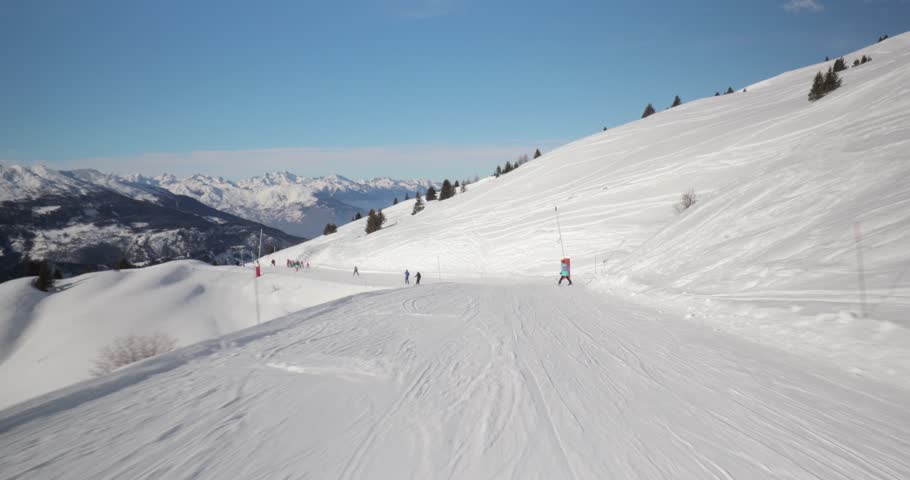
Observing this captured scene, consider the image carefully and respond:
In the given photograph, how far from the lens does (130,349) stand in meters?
29.8

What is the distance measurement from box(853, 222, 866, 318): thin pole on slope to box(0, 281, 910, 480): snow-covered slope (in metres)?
1.56

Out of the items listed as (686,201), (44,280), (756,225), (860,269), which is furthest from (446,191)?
(860,269)

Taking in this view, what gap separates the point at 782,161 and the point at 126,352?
47494mm

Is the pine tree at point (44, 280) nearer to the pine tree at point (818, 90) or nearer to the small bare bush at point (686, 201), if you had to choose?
the small bare bush at point (686, 201)

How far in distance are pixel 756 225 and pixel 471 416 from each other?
38.8ft

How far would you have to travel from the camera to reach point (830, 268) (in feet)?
22.1

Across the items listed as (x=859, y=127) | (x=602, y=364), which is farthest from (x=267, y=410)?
(x=859, y=127)

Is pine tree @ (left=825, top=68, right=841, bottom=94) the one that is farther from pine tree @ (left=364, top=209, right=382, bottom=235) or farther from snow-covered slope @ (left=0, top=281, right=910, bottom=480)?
pine tree @ (left=364, top=209, right=382, bottom=235)

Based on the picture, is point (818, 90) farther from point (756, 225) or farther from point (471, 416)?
point (471, 416)

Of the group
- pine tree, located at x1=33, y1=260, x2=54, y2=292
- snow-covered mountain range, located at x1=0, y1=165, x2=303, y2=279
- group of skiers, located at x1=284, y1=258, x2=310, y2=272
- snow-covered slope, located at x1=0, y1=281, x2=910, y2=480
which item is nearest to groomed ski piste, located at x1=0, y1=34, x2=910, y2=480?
snow-covered slope, located at x1=0, y1=281, x2=910, y2=480

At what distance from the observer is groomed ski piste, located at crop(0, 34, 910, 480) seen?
116 inches

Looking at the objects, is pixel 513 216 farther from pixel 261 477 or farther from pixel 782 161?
pixel 261 477

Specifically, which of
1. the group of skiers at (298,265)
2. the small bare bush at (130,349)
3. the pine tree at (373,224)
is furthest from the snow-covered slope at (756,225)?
the pine tree at (373,224)

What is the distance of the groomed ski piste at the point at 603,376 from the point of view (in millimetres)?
2939
